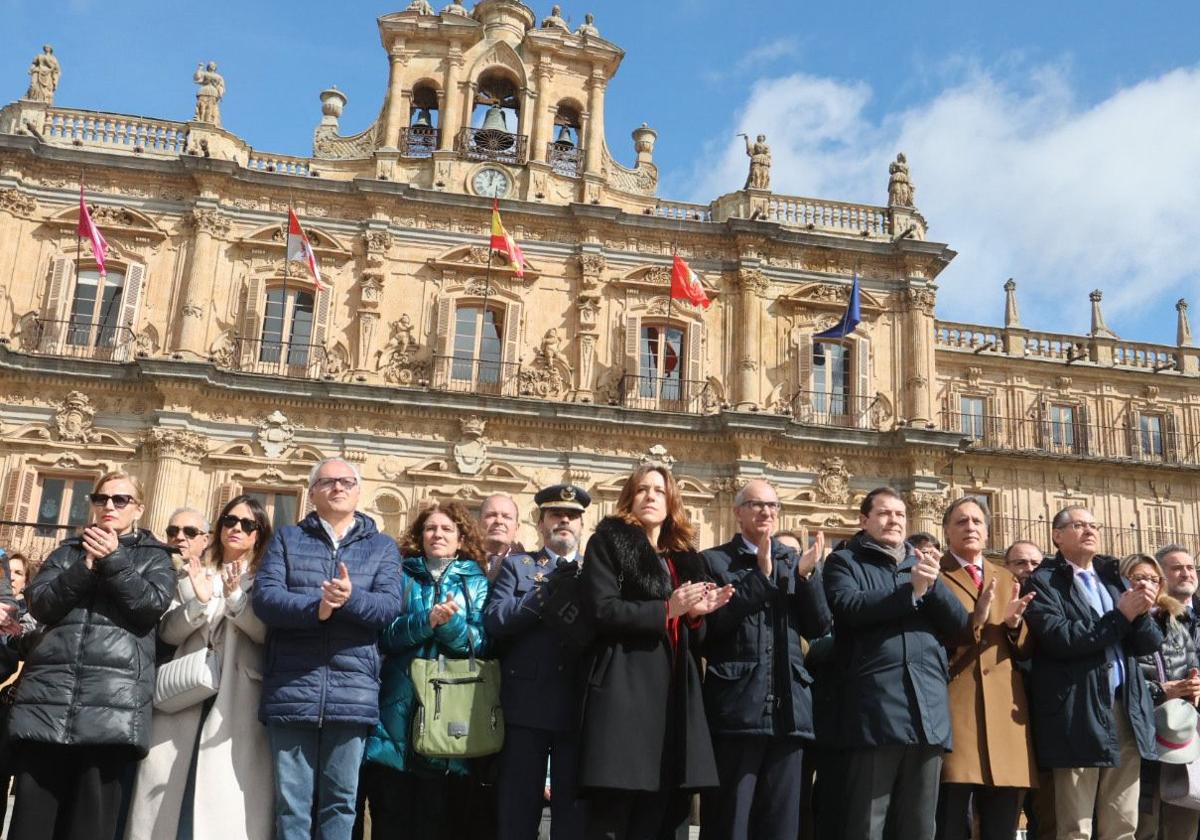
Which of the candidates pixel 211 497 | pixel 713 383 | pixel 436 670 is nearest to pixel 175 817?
pixel 436 670

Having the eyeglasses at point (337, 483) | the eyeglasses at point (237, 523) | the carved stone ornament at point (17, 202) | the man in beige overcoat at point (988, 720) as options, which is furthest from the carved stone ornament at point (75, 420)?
the man in beige overcoat at point (988, 720)

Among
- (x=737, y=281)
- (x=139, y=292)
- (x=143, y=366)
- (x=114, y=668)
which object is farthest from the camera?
(x=737, y=281)

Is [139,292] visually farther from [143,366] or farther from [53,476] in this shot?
[53,476]

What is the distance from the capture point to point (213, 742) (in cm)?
512

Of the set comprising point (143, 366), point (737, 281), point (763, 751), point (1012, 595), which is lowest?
point (763, 751)

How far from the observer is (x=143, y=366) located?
18.6 metres

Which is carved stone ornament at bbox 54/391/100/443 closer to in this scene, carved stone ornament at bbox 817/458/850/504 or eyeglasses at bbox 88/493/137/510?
carved stone ornament at bbox 817/458/850/504

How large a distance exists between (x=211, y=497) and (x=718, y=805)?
15400 mm

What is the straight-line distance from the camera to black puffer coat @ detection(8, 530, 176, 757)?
483cm

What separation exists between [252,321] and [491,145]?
5808mm

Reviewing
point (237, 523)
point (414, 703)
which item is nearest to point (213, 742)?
point (414, 703)

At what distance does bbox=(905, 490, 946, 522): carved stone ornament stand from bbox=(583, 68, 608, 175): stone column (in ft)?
28.6

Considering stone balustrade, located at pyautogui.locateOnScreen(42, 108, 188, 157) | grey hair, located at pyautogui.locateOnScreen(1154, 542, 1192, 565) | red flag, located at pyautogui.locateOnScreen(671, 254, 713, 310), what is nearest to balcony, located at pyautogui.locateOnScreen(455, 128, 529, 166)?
red flag, located at pyautogui.locateOnScreen(671, 254, 713, 310)

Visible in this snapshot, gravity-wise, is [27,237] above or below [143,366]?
above
